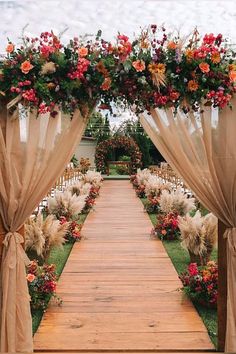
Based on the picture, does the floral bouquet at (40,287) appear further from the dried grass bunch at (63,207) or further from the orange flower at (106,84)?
the dried grass bunch at (63,207)

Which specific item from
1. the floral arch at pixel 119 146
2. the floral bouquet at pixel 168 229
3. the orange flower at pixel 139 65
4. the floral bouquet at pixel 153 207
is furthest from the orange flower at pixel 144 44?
the floral arch at pixel 119 146

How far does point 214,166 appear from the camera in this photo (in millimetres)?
3393

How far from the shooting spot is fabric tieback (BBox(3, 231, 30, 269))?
335 centimetres

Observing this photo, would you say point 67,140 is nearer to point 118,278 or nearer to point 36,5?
point 36,5

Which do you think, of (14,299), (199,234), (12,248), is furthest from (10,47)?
(199,234)

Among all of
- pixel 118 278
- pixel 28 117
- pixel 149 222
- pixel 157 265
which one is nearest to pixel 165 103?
pixel 28 117

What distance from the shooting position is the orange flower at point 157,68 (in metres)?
3.20

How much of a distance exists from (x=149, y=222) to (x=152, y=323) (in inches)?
226

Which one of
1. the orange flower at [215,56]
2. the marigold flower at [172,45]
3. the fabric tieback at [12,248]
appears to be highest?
the marigold flower at [172,45]

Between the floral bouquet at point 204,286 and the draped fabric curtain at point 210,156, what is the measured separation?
0.97 meters

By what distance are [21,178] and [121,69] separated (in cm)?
106

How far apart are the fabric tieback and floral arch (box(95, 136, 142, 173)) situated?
19.7 m

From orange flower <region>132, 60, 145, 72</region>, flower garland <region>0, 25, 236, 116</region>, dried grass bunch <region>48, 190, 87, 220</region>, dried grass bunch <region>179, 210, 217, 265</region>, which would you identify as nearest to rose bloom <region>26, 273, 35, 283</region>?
flower garland <region>0, 25, 236, 116</region>

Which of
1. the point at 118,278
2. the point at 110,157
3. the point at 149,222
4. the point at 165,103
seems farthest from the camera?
the point at 110,157
